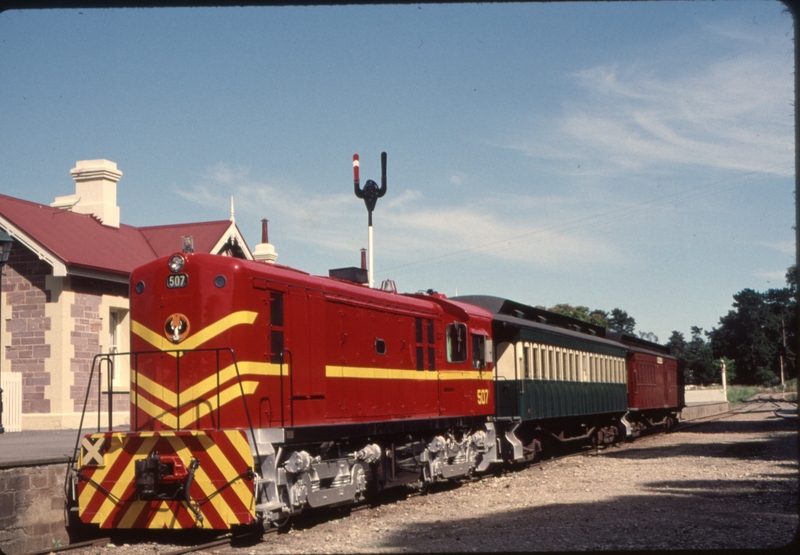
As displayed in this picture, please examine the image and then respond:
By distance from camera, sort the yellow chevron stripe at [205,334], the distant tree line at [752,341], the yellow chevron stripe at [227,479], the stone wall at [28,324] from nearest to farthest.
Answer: the yellow chevron stripe at [227,479] → the yellow chevron stripe at [205,334] → the stone wall at [28,324] → the distant tree line at [752,341]

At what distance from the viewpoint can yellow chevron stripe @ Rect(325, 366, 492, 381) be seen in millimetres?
13586

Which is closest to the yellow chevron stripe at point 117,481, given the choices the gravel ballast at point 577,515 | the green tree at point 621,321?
the gravel ballast at point 577,515

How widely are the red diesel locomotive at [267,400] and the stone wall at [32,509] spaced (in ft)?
0.78

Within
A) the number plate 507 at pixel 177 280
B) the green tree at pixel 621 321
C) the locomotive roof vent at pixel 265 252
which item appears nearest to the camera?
the number plate 507 at pixel 177 280

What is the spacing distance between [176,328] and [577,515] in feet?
20.5

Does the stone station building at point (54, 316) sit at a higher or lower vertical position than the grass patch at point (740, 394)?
higher

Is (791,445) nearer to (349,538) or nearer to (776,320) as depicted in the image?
(349,538)

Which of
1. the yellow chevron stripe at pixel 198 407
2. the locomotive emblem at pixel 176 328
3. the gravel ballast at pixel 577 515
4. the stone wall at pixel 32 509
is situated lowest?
the gravel ballast at pixel 577 515

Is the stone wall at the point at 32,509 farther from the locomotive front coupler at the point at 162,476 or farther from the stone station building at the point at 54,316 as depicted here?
the stone station building at the point at 54,316

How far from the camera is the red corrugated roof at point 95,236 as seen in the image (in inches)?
870

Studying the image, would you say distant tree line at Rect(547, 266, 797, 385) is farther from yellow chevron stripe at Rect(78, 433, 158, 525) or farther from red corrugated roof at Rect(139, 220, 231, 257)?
yellow chevron stripe at Rect(78, 433, 158, 525)

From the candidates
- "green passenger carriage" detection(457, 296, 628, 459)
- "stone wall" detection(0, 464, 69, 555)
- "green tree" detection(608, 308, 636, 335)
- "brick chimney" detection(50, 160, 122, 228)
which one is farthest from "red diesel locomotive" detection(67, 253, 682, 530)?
"green tree" detection(608, 308, 636, 335)

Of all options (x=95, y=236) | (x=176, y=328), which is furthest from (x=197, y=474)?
(x=95, y=236)

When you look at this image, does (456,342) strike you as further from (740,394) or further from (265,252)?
(740,394)
